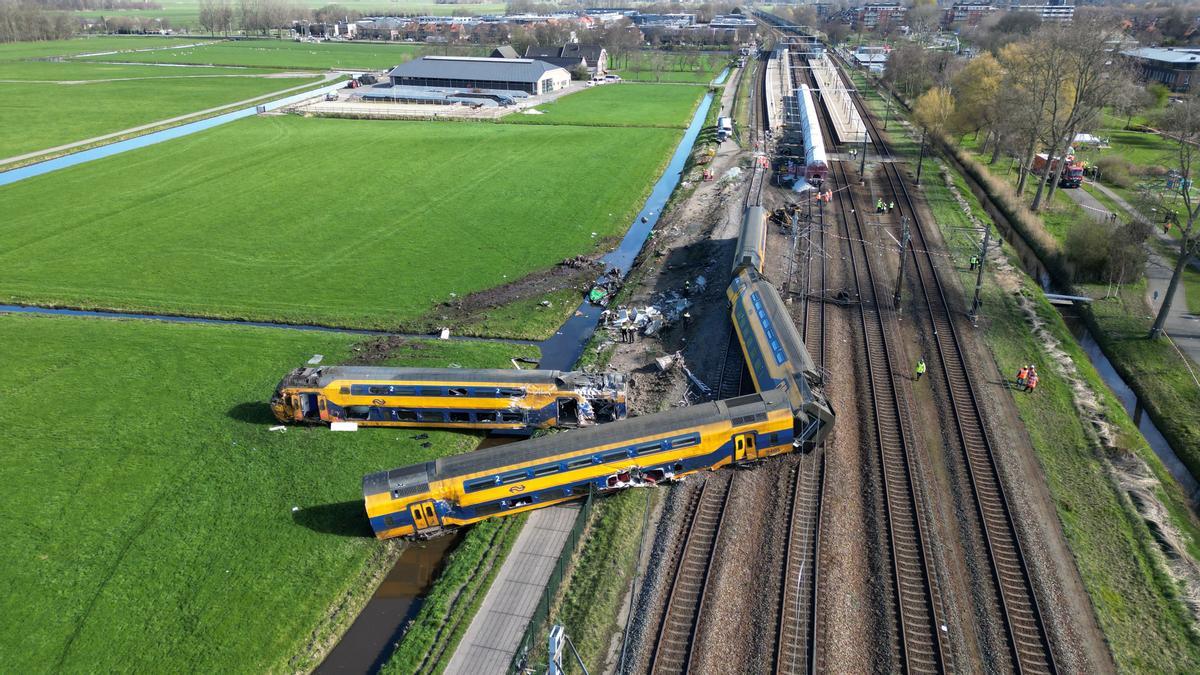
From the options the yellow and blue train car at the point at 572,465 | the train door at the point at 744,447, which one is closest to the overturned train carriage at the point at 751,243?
the yellow and blue train car at the point at 572,465

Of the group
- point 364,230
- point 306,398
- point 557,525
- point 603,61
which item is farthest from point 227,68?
point 557,525

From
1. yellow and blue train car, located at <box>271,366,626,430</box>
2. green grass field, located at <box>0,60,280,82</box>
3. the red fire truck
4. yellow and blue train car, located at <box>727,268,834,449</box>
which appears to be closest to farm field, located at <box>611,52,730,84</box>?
green grass field, located at <box>0,60,280,82</box>

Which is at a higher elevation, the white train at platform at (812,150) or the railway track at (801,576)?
the white train at platform at (812,150)

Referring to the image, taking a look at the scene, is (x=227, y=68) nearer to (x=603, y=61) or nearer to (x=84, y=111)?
(x=84, y=111)

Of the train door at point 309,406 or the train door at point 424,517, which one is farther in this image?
the train door at point 309,406

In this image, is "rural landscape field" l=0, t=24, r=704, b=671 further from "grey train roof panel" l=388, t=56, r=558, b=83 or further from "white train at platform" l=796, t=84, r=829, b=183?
"grey train roof panel" l=388, t=56, r=558, b=83

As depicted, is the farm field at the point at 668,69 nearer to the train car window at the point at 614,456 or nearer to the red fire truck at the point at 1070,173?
the red fire truck at the point at 1070,173
